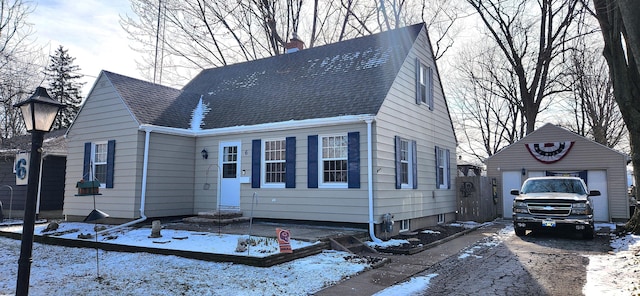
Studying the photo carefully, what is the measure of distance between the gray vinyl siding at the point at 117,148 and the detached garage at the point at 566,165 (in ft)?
50.4

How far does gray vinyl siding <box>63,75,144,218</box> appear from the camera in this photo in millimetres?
12211

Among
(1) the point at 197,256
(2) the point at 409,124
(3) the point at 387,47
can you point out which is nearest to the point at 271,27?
(3) the point at 387,47

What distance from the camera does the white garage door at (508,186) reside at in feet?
61.1

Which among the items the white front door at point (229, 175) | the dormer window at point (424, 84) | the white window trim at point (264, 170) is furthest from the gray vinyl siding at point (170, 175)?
the dormer window at point (424, 84)

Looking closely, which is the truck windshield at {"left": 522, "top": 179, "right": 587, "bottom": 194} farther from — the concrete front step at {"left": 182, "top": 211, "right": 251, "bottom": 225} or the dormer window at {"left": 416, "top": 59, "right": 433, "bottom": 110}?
the concrete front step at {"left": 182, "top": 211, "right": 251, "bottom": 225}

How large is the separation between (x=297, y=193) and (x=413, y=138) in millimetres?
4166

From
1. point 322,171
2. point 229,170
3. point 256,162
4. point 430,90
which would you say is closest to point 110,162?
point 229,170

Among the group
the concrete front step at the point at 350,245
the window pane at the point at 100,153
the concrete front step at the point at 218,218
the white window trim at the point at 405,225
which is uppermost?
the window pane at the point at 100,153

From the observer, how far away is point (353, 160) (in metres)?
10.8

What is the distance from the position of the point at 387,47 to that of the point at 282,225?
21.4 ft

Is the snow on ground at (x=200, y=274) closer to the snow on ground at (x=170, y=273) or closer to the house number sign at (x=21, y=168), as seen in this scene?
the snow on ground at (x=170, y=273)

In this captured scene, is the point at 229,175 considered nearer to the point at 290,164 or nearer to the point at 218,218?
the point at 218,218

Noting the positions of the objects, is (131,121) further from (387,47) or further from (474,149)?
(474,149)

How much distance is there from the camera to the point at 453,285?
6430mm
